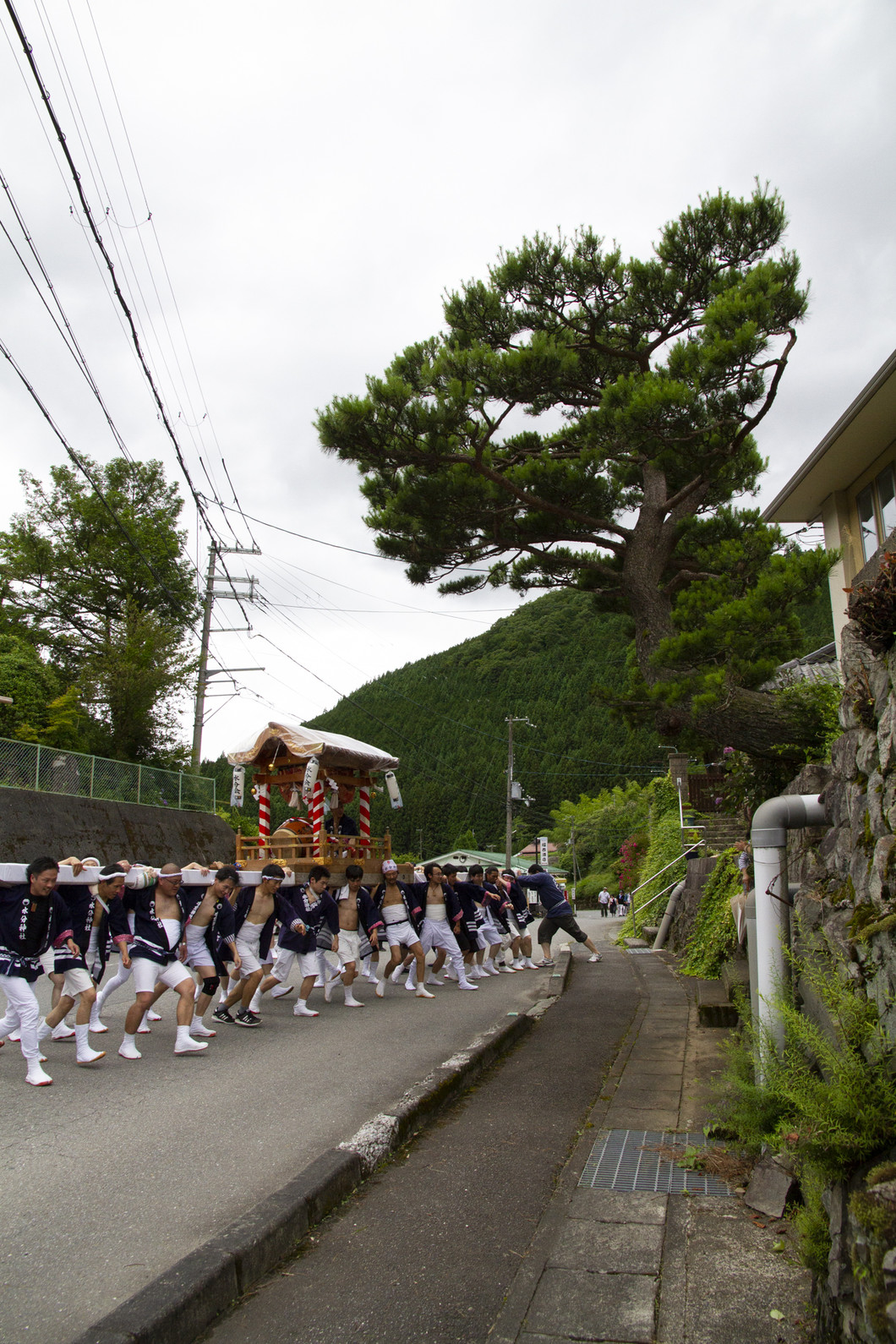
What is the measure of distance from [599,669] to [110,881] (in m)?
71.5

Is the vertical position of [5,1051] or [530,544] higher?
[530,544]

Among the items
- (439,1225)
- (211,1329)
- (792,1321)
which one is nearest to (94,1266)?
(211,1329)

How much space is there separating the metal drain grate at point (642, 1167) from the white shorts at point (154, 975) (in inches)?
150

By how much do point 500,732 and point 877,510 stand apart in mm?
64928

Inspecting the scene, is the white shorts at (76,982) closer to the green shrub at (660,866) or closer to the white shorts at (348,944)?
the white shorts at (348,944)

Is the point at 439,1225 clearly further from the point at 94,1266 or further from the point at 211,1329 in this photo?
the point at 94,1266

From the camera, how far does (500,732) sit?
254ft

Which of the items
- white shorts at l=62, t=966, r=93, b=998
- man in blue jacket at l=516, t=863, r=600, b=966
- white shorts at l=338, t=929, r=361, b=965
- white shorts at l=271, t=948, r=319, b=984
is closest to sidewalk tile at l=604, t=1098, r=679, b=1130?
white shorts at l=62, t=966, r=93, b=998

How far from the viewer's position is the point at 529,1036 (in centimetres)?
890

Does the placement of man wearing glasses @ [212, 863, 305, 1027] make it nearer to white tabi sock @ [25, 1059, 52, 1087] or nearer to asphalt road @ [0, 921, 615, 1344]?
asphalt road @ [0, 921, 615, 1344]

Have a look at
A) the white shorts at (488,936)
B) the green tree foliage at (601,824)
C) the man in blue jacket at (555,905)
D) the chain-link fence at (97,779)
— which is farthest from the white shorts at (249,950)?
the green tree foliage at (601,824)

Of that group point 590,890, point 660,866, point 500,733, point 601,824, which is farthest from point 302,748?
point 500,733

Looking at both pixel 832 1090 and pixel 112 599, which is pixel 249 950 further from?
pixel 112 599

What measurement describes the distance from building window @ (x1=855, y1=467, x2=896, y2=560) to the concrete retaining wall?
15.6 m
